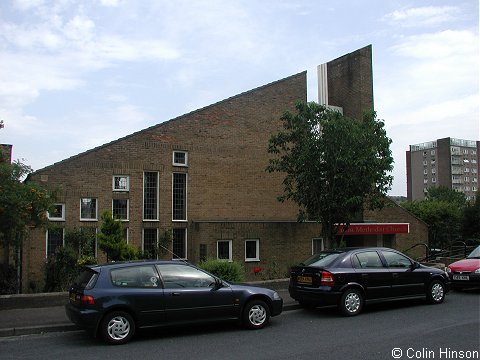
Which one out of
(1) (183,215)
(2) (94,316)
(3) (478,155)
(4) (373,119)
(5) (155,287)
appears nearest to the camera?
(2) (94,316)

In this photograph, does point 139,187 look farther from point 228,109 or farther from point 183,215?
point 228,109

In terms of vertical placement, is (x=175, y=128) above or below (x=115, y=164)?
above

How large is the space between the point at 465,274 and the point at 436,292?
2366mm

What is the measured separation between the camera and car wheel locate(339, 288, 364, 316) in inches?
403

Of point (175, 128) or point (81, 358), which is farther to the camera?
point (175, 128)

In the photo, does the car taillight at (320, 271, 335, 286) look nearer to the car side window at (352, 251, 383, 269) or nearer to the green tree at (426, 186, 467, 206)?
the car side window at (352, 251, 383, 269)

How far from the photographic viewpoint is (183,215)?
19922mm

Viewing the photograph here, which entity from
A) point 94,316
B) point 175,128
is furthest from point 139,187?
point 94,316

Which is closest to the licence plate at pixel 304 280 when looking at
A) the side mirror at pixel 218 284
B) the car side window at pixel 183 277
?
the side mirror at pixel 218 284

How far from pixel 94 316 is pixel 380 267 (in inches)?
251

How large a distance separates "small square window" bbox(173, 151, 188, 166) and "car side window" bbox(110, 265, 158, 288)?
1143cm

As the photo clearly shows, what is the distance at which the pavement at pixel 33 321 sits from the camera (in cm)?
893

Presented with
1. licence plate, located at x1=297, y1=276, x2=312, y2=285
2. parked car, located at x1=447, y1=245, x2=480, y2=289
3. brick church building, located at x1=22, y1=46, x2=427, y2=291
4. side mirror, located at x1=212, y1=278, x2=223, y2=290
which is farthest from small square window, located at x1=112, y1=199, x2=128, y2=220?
parked car, located at x1=447, y1=245, x2=480, y2=289

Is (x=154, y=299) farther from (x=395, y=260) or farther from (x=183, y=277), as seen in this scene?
(x=395, y=260)
